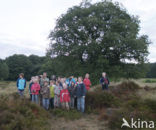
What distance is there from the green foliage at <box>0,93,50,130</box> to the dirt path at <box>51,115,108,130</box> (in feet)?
1.70

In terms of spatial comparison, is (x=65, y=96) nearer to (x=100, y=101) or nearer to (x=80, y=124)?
(x=100, y=101)

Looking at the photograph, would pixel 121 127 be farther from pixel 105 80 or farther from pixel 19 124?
pixel 105 80

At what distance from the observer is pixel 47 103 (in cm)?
1072

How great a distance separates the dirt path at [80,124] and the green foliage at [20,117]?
52 centimetres

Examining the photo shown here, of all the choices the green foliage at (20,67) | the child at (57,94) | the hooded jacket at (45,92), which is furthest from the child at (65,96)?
the green foliage at (20,67)

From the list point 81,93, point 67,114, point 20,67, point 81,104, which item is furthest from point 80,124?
point 20,67

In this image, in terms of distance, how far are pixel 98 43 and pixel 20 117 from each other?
16.1 metres

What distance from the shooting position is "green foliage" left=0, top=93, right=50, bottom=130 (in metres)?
6.78

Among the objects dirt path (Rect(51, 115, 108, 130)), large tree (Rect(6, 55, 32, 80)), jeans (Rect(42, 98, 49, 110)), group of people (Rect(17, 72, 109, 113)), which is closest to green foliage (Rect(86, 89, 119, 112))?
group of people (Rect(17, 72, 109, 113))

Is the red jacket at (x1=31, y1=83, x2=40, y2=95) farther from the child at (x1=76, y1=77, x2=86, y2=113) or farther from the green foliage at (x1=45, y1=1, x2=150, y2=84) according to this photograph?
the green foliage at (x1=45, y1=1, x2=150, y2=84)

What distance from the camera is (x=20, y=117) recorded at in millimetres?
7086

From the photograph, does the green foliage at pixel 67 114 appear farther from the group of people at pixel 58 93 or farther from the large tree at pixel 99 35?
the large tree at pixel 99 35

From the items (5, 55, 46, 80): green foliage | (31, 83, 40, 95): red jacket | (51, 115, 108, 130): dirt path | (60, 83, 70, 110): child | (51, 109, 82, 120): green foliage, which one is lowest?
(51, 115, 108, 130): dirt path

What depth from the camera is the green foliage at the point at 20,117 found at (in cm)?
678
